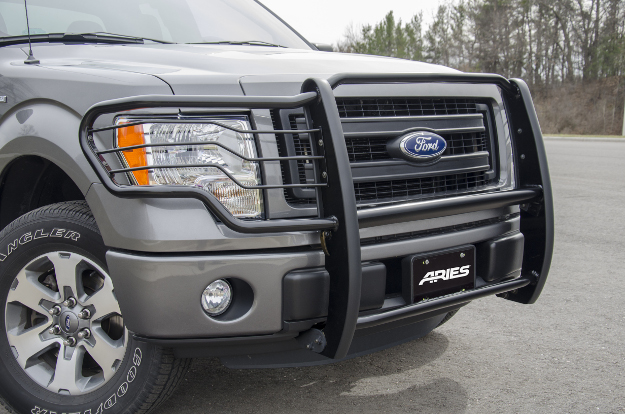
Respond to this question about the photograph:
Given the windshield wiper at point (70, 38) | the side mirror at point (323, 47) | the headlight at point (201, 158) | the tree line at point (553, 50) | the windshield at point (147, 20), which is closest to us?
the headlight at point (201, 158)

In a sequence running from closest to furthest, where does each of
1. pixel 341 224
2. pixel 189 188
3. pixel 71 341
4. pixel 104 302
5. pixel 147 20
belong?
1. pixel 189 188
2. pixel 341 224
3. pixel 104 302
4. pixel 71 341
5. pixel 147 20

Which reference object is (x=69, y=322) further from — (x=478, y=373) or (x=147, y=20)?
(x=478, y=373)

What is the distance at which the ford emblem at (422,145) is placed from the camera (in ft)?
7.98

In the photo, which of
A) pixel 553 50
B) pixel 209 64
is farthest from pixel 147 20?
pixel 553 50

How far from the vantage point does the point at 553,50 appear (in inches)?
1917

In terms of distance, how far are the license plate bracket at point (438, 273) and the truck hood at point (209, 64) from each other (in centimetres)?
82

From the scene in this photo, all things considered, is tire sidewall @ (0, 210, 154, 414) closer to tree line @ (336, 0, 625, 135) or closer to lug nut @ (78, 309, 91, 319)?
lug nut @ (78, 309, 91, 319)

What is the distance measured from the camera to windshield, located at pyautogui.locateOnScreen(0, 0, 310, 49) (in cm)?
319

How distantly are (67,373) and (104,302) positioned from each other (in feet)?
1.23

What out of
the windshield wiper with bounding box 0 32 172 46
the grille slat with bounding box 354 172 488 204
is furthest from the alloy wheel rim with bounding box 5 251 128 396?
the windshield wiper with bounding box 0 32 172 46

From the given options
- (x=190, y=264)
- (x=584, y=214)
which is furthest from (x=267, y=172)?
(x=584, y=214)

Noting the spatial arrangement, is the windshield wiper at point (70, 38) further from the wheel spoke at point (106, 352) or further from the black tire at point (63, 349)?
the wheel spoke at point (106, 352)

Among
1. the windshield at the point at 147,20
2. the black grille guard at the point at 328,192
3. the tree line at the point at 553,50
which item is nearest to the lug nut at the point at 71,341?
the black grille guard at the point at 328,192

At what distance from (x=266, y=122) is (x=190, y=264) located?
21.9 inches
